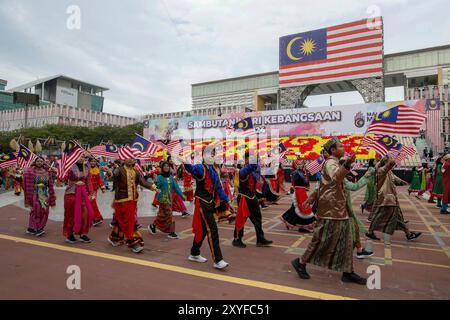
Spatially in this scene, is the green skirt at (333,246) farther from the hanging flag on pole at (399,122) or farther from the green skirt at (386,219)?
the hanging flag on pole at (399,122)

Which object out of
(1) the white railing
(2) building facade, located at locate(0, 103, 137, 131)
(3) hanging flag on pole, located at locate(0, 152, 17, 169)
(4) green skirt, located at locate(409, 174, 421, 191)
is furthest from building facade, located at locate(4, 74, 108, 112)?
(4) green skirt, located at locate(409, 174, 421, 191)

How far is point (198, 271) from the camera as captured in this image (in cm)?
444

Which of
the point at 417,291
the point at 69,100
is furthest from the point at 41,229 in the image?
the point at 69,100

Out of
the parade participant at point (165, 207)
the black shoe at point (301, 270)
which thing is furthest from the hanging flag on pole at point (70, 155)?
the black shoe at point (301, 270)

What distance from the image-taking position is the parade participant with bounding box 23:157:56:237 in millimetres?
6699

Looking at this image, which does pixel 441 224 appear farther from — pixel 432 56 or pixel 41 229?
pixel 432 56

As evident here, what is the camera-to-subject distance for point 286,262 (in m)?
4.91

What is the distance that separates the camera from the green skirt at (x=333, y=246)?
13.0 feet

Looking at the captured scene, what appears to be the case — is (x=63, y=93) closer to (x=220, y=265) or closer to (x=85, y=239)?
(x=85, y=239)

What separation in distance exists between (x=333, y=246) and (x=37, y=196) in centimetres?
583

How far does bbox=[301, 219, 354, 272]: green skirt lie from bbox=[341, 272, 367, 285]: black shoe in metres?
0.11

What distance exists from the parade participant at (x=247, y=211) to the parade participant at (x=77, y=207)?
2.73 metres
